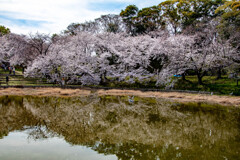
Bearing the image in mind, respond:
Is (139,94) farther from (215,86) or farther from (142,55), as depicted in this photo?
(215,86)

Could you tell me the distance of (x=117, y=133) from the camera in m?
9.02

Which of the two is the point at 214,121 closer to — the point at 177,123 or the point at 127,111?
the point at 177,123

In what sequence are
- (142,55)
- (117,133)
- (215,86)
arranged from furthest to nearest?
(142,55), (215,86), (117,133)

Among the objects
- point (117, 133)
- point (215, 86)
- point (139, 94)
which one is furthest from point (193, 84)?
point (117, 133)

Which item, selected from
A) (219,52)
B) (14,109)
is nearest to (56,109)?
(14,109)

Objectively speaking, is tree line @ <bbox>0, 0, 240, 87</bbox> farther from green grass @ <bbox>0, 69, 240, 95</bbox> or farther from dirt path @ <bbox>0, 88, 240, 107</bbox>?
dirt path @ <bbox>0, 88, 240, 107</bbox>

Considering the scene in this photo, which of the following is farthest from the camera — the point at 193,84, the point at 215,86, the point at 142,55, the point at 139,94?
the point at 142,55

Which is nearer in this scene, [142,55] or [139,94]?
[139,94]

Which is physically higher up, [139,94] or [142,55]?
[142,55]

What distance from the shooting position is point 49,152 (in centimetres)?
686

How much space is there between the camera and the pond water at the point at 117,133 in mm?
6859

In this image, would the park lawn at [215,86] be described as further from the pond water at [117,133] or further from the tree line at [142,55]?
the pond water at [117,133]

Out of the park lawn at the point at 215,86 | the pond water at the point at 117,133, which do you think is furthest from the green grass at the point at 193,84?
the pond water at the point at 117,133

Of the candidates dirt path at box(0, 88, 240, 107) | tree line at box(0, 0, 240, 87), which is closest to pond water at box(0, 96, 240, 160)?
dirt path at box(0, 88, 240, 107)
